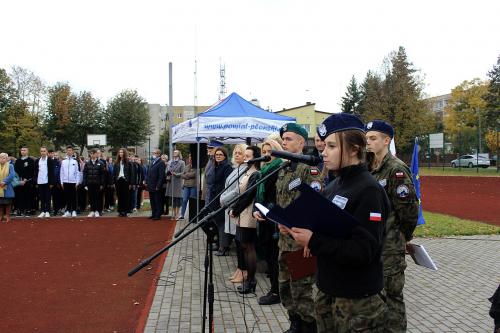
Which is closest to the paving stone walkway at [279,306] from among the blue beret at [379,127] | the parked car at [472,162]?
the blue beret at [379,127]

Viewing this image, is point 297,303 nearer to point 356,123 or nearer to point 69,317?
point 356,123

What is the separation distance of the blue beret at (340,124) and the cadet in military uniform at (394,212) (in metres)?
1.55

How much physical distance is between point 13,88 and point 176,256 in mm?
44742

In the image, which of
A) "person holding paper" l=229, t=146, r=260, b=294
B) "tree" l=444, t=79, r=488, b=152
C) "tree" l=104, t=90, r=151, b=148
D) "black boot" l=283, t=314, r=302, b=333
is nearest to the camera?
"black boot" l=283, t=314, r=302, b=333

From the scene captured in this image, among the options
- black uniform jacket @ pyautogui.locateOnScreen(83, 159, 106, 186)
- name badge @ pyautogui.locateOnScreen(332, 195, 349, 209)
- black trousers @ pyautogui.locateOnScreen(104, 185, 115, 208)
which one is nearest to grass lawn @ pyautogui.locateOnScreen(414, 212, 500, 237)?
name badge @ pyautogui.locateOnScreen(332, 195, 349, 209)

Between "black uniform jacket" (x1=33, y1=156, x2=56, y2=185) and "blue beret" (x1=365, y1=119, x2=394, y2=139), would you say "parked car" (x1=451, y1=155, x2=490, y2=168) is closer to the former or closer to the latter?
"black uniform jacket" (x1=33, y1=156, x2=56, y2=185)

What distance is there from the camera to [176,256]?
877 cm

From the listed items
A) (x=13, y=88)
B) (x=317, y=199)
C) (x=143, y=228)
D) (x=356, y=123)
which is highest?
(x=13, y=88)

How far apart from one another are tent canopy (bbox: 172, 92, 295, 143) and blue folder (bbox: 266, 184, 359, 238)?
24.8 feet

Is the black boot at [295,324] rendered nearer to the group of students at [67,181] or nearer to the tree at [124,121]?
the group of students at [67,181]

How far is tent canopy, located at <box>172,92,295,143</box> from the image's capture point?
32.8 ft

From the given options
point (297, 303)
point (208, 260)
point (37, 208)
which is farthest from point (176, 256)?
point (37, 208)

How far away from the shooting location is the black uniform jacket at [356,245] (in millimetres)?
2281

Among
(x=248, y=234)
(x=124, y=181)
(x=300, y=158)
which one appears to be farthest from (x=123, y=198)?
(x=300, y=158)
